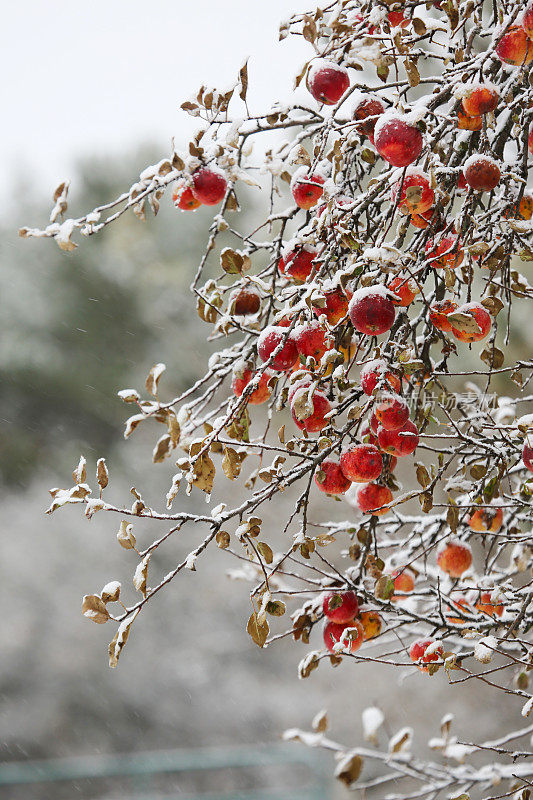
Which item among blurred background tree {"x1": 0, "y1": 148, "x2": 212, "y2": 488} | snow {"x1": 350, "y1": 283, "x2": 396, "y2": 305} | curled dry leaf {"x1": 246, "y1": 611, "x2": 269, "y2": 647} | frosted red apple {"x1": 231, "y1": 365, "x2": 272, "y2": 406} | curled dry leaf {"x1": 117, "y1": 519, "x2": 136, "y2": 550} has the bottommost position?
curled dry leaf {"x1": 246, "y1": 611, "x2": 269, "y2": 647}

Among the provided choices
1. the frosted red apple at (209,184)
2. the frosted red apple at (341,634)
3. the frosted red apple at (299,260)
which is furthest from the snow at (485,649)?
the frosted red apple at (209,184)

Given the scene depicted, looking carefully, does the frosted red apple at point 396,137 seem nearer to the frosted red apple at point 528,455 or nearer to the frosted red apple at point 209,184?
the frosted red apple at point 209,184

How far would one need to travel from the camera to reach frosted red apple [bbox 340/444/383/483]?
110 cm

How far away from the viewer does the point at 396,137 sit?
0.94 metres

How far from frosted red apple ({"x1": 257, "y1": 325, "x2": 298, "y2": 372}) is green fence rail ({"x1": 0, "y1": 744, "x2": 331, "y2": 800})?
3.70 metres

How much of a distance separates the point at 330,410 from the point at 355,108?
1.60 ft

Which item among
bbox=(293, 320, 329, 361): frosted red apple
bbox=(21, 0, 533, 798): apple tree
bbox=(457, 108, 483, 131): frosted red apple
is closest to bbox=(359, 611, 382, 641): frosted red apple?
bbox=(21, 0, 533, 798): apple tree

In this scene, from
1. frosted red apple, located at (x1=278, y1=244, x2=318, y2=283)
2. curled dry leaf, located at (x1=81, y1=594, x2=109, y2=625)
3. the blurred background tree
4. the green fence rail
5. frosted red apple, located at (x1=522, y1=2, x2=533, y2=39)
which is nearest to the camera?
frosted red apple, located at (x1=522, y1=2, x2=533, y2=39)

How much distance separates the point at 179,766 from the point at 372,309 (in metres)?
3.93

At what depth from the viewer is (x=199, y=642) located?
6898 millimetres

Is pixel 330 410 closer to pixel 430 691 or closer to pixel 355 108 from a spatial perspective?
pixel 355 108

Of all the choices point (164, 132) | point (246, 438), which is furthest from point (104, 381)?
point (246, 438)

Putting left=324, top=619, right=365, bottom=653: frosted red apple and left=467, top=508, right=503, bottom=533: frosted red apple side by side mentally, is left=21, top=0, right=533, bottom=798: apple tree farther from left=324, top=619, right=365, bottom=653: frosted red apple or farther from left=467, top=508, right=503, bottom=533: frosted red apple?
left=467, top=508, right=503, bottom=533: frosted red apple

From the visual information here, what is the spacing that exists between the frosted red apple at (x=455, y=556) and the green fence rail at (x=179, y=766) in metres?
3.13
